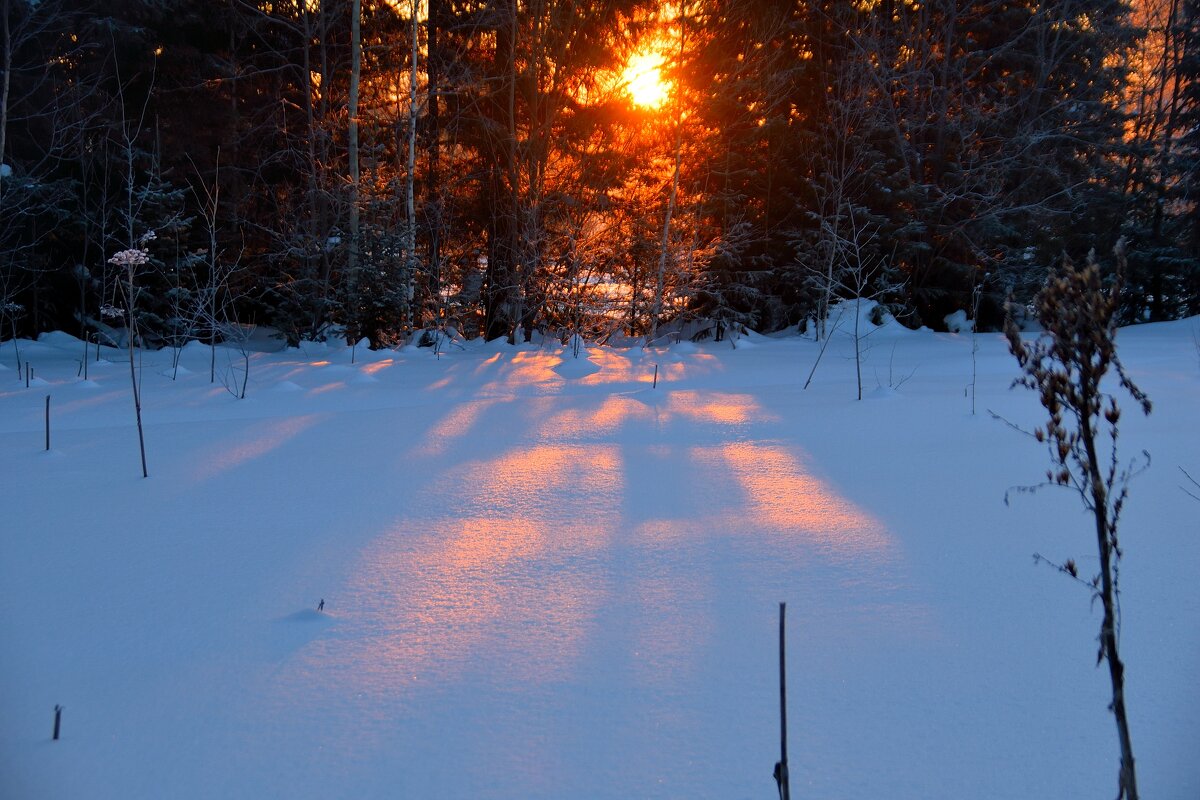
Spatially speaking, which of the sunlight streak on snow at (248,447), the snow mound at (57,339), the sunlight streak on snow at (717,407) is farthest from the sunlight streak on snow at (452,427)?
the snow mound at (57,339)

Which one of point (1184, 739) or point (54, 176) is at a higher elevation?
point (54, 176)

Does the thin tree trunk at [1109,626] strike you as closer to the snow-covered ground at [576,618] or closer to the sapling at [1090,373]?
the sapling at [1090,373]

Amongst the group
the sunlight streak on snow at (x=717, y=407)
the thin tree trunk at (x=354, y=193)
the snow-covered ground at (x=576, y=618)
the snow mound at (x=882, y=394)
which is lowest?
the snow-covered ground at (x=576, y=618)

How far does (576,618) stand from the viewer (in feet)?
7.56

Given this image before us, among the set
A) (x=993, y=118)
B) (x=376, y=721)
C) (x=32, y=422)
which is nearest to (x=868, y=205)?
(x=993, y=118)

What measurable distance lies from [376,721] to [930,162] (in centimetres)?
1624

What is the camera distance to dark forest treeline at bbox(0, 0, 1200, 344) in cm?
1170

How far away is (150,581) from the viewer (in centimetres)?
257

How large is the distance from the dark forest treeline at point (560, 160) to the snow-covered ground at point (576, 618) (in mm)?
7168

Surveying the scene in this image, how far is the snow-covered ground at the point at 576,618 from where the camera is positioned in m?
1.64

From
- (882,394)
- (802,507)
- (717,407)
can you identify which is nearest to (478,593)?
(802,507)

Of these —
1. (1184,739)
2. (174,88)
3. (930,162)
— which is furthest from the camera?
(930,162)

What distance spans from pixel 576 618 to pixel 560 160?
1174cm

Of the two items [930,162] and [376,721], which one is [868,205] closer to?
[930,162]
